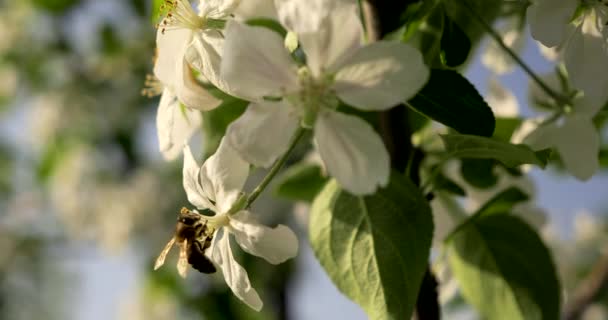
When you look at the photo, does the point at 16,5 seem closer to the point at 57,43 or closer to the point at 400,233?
the point at 57,43

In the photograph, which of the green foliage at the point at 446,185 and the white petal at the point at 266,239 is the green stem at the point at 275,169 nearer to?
the white petal at the point at 266,239

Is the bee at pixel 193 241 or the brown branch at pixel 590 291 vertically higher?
the bee at pixel 193 241

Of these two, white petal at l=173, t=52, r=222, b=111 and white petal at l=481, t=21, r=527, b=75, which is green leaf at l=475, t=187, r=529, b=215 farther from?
white petal at l=173, t=52, r=222, b=111

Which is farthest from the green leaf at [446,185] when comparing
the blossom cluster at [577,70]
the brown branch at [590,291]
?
the brown branch at [590,291]

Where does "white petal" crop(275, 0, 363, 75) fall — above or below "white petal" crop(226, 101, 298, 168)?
above

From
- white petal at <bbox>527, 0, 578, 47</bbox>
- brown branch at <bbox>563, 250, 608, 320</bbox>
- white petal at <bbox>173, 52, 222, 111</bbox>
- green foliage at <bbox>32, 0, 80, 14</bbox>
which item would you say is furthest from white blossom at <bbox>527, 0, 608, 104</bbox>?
green foliage at <bbox>32, 0, 80, 14</bbox>

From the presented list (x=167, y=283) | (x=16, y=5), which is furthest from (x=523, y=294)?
(x=16, y=5)
